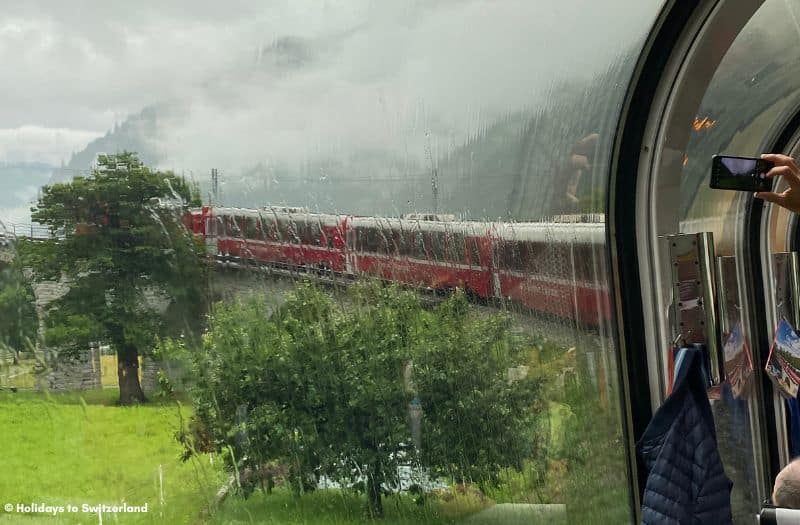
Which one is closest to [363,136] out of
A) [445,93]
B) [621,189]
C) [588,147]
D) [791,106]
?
[445,93]

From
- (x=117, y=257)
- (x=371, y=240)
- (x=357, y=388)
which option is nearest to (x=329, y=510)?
(x=357, y=388)

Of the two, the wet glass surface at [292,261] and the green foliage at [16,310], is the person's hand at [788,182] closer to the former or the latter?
the wet glass surface at [292,261]

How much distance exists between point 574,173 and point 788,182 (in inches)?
22.6

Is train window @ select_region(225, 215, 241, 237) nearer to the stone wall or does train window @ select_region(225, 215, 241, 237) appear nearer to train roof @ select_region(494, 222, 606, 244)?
the stone wall

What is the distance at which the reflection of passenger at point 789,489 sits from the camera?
6.15 ft

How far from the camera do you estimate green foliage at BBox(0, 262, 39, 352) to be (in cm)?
176

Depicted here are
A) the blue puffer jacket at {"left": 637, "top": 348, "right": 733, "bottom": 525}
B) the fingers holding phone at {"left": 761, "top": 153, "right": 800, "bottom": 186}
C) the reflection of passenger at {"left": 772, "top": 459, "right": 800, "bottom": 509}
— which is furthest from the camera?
the fingers holding phone at {"left": 761, "top": 153, "right": 800, "bottom": 186}

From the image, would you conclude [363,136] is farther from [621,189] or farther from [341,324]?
[621,189]

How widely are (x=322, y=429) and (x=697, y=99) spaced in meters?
1.58

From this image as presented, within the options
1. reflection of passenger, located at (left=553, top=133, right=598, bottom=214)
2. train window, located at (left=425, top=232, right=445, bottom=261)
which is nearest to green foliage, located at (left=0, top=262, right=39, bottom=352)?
train window, located at (left=425, top=232, right=445, bottom=261)

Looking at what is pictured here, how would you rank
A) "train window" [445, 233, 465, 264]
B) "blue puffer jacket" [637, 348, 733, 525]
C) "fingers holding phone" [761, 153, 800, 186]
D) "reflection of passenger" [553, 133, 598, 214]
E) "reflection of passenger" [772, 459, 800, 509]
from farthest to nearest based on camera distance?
1. "reflection of passenger" [553, 133, 598, 214]
2. "fingers holding phone" [761, 153, 800, 186]
3. "blue puffer jacket" [637, 348, 733, 525]
4. "train window" [445, 233, 465, 264]
5. "reflection of passenger" [772, 459, 800, 509]

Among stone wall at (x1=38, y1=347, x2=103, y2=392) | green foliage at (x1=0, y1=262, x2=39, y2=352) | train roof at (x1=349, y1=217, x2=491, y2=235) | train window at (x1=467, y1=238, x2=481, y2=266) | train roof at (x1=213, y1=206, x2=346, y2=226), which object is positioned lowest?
stone wall at (x1=38, y1=347, x2=103, y2=392)

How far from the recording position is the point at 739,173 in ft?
8.45

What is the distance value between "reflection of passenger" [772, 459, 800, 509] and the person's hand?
2.43 feet
